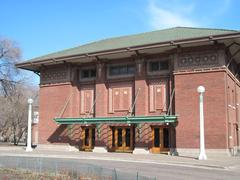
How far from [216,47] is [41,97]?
60.5 feet

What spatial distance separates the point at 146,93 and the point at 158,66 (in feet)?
8.32

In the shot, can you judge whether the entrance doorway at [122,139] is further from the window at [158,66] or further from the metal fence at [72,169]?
the metal fence at [72,169]

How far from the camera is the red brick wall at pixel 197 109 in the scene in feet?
99.3

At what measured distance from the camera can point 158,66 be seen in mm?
34438

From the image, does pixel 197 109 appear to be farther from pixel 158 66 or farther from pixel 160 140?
pixel 158 66

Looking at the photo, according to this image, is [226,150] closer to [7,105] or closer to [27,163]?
[27,163]

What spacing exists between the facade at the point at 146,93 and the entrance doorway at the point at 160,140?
0.05 meters

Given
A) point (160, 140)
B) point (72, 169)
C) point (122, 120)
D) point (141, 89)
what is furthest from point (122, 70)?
point (72, 169)

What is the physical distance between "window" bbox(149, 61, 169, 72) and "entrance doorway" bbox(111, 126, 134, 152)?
5416 millimetres

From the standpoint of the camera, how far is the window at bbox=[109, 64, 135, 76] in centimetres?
3569

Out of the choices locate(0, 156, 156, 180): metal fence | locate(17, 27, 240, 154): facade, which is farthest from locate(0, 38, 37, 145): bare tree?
Answer: locate(0, 156, 156, 180): metal fence

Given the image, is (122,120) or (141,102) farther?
(141,102)

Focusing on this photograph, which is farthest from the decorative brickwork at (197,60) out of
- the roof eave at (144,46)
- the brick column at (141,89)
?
the brick column at (141,89)

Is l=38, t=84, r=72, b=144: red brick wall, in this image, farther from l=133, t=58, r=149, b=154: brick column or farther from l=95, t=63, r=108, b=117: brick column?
l=133, t=58, r=149, b=154: brick column
